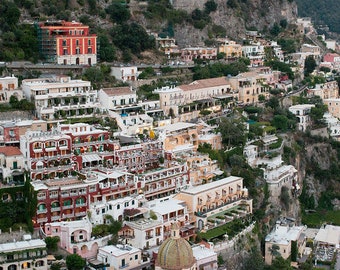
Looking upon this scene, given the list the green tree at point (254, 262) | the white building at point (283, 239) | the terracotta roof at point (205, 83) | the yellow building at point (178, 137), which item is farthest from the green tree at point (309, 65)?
the green tree at point (254, 262)

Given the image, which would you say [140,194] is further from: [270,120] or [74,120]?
[270,120]

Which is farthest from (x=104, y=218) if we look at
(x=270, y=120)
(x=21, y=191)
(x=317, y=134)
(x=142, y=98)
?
(x=317, y=134)

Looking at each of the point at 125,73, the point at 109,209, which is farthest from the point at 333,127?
the point at 109,209

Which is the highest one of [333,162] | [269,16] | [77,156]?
[269,16]

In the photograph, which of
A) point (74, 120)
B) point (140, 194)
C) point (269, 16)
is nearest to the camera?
point (140, 194)

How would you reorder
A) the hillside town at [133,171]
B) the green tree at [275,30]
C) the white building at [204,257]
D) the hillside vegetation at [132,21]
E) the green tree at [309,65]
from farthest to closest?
the green tree at [275,30] → the green tree at [309,65] → the hillside vegetation at [132,21] → the white building at [204,257] → the hillside town at [133,171]

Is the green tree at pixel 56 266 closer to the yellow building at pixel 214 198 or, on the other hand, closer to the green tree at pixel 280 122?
the yellow building at pixel 214 198

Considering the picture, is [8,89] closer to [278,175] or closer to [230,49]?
[278,175]
